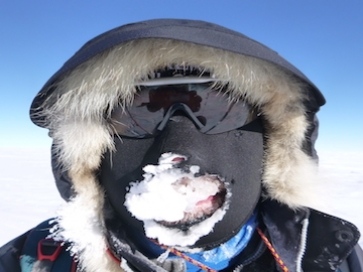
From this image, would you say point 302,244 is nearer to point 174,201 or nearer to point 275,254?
point 275,254

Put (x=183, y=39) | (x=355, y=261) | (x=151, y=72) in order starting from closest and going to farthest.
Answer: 1. (x=183, y=39)
2. (x=151, y=72)
3. (x=355, y=261)

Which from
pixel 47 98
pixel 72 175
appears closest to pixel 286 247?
pixel 72 175

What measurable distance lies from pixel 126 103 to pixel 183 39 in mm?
282

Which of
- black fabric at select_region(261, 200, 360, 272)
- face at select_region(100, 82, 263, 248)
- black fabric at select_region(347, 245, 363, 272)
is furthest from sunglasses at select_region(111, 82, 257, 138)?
black fabric at select_region(347, 245, 363, 272)

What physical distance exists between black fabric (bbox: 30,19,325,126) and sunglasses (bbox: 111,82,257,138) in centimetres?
16

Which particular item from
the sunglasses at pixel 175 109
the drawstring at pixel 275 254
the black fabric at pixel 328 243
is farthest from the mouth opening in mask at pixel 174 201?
the black fabric at pixel 328 243

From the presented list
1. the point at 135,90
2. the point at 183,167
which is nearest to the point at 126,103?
the point at 135,90

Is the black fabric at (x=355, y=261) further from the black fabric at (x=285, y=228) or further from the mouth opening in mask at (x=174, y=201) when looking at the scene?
the mouth opening in mask at (x=174, y=201)

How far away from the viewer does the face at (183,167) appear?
2.92 ft

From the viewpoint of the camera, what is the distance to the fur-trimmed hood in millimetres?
903

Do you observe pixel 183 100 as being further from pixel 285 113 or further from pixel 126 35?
pixel 285 113

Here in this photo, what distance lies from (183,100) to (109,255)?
0.58m

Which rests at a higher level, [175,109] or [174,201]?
[175,109]

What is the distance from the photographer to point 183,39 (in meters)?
0.83
